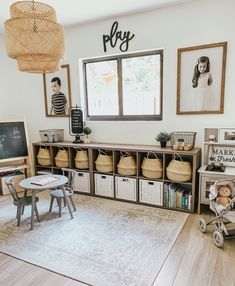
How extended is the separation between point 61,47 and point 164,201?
7.69ft

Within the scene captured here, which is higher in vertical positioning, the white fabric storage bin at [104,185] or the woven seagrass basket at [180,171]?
the woven seagrass basket at [180,171]

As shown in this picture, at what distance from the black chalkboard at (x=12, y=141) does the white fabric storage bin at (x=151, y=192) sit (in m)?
2.25

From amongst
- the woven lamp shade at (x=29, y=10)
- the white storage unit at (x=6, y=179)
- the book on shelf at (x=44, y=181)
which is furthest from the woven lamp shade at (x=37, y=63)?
the white storage unit at (x=6, y=179)

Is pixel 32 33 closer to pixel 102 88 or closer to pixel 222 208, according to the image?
pixel 102 88

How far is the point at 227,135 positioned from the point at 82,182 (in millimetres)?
2287

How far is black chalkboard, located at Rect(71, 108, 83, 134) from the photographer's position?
3.78 meters

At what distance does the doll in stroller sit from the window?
1.44 meters

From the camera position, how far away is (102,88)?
12.8ft

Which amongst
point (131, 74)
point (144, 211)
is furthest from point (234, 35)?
point (144, 211)

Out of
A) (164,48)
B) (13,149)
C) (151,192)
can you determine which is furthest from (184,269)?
(13,149)

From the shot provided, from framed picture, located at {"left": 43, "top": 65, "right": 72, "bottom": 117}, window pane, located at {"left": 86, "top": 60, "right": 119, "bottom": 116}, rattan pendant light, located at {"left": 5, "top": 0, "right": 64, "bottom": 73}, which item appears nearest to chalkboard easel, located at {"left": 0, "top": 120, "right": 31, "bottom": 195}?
framed picture, located at {"left": 43, "top": 65, "right": 72, "bottom": 117}

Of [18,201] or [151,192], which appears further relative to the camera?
[151,192]

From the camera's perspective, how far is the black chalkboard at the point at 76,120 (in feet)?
12.4

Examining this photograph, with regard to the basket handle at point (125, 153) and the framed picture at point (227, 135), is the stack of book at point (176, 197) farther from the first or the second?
the framed picture at point (227, 135)
